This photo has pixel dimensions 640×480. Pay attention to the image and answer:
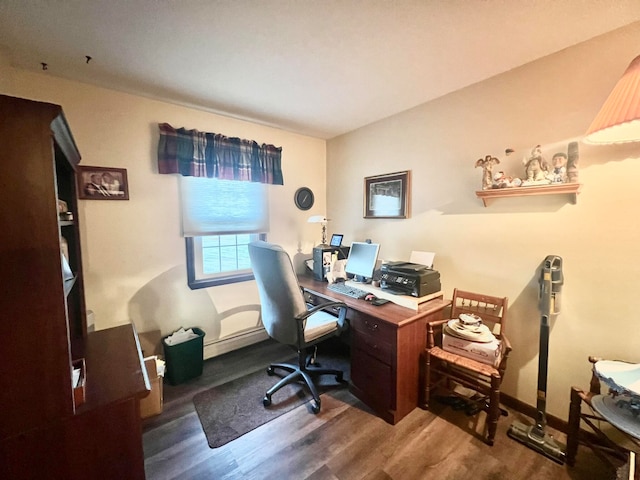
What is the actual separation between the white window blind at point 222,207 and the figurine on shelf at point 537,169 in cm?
219

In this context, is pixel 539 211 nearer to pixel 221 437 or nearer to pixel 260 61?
pixel 260 61

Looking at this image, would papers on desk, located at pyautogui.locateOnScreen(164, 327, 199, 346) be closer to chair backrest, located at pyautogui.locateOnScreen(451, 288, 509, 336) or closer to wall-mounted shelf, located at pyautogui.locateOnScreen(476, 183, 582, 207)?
chair backrest, located at pyautogui.locateOnScreen(451, 288, 509, 336)

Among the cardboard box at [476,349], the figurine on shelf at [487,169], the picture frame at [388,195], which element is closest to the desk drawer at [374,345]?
the cardboard box at [476,349]

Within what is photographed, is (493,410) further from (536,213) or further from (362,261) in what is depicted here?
(362,261)

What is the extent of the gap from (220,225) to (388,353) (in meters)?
1.83

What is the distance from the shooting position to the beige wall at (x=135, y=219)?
5.94 ft

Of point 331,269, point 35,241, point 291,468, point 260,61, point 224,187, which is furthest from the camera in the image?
point 331,269

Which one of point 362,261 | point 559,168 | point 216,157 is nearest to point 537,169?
point 559,168

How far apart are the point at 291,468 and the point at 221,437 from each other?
0.50m

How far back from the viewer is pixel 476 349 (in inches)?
63.3

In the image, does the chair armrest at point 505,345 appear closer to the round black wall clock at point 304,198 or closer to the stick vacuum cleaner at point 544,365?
the stick vacuum cleaner at point 544,365

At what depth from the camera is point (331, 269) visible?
2.61m

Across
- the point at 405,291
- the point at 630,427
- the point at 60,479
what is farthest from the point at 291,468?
the point at 630,427

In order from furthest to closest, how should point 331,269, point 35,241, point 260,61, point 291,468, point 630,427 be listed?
1. point 331,269
2. point 260,61
3. point 291,468
4. point 630,427
5. point 35,241
